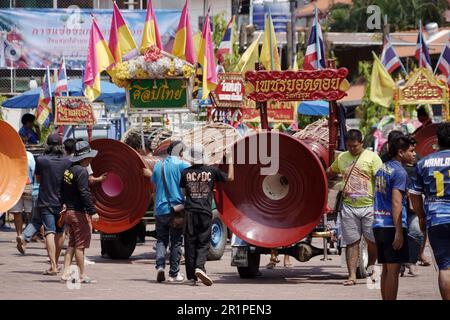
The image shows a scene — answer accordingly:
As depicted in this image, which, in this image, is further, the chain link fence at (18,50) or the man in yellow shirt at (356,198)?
the chain link fence at (18,50)

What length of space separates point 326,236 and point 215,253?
3127mm

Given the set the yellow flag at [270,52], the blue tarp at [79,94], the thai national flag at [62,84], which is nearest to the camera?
the yellow flag at [270,52]

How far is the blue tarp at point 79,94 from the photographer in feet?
91.5

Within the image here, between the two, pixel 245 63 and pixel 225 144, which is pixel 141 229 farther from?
pixel 245 63

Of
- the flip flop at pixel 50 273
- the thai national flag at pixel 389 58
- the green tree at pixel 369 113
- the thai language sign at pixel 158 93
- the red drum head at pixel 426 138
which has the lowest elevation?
the green tree at pixel 369 113

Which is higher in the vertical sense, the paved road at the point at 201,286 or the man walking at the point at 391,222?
the man walking at the point at 391,222

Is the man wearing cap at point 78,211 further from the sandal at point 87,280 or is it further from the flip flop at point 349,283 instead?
the flip flop at point 349,283

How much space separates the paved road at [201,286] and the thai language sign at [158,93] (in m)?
3.62

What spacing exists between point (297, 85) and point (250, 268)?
2.47m

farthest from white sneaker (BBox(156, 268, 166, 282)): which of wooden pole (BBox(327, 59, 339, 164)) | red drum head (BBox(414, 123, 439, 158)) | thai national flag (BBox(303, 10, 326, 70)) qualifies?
thai national flag (BBox(303, 10, 326, 70))

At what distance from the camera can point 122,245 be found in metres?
17.1

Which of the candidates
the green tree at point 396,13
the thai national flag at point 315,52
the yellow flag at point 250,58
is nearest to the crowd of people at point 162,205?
the thai national flag at point 315,52

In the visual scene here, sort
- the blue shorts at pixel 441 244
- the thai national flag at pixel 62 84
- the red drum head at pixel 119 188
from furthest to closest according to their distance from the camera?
the thai national flag at pixel 62 84 → the red drum head at pixel 119 188 → the blue shorts at pixel 441 244

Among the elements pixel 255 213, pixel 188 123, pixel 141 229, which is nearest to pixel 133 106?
pixel 188 123
